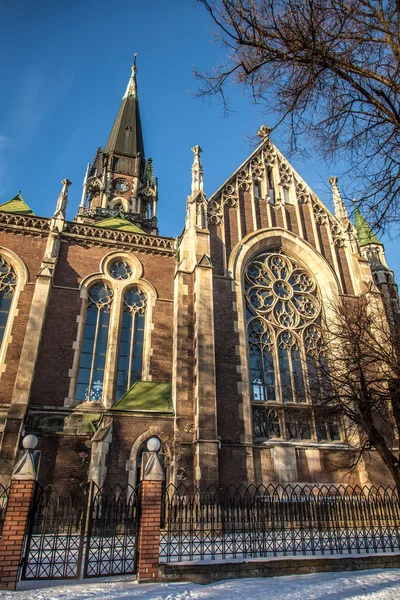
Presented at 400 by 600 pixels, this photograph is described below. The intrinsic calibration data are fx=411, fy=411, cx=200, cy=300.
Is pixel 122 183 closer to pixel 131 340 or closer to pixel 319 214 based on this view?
pixel 319 214

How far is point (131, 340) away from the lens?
61.9 feet

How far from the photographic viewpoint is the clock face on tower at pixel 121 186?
37906 millimetres

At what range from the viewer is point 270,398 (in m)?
17.5

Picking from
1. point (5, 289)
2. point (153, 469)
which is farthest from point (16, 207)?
point (153, 469)

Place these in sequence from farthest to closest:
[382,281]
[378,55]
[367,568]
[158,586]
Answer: [382,281] → [367,568] → [378,55] → [158,586]

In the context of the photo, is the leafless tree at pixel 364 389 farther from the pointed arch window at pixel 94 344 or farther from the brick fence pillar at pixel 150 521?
the pointed arch window at pixel 94 344

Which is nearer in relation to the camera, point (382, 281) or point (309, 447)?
point (309, 447)

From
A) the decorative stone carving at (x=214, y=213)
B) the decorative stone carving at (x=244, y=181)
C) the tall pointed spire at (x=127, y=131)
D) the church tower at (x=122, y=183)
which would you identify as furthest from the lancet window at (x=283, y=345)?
the tall pointed spire at (x=127, y=131)

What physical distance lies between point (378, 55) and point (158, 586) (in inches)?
379

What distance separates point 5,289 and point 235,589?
16.1 meters

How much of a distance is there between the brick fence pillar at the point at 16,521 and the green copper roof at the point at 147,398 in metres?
7.74

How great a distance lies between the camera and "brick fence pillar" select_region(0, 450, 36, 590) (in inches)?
248

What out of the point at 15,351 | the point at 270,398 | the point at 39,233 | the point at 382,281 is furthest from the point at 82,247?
the point at 382,281

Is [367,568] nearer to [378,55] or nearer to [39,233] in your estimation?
[378,55]
